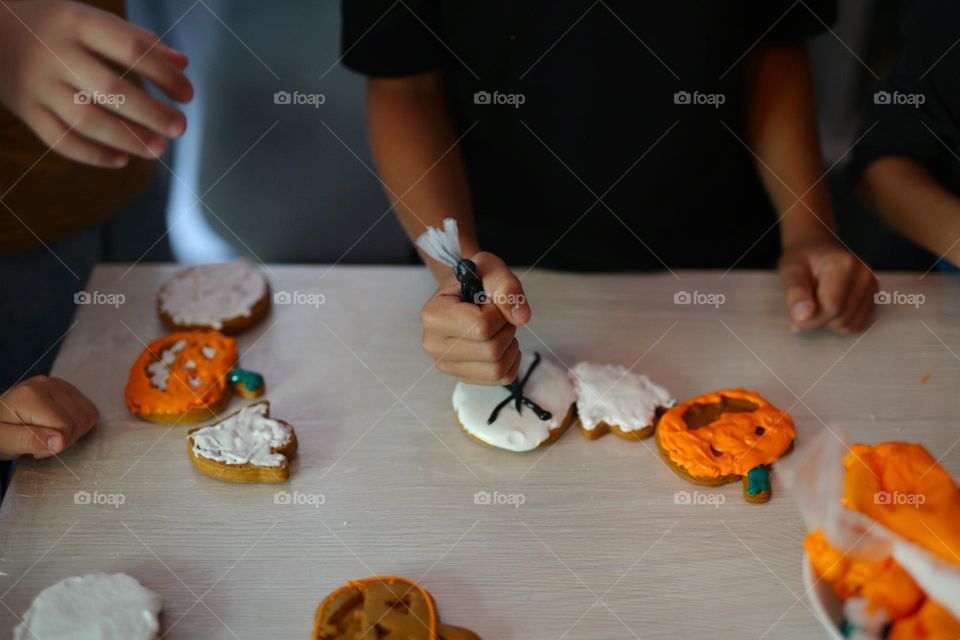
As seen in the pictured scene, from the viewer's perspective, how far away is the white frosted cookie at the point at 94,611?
79 cm

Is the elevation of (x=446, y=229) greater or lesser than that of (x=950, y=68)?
lesser

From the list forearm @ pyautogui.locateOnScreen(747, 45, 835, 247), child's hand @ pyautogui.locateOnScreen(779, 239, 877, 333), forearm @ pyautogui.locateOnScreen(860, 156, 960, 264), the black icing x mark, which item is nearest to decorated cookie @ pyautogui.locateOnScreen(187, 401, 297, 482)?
the black icing x mark

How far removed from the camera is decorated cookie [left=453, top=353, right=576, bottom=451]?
0.98 metres

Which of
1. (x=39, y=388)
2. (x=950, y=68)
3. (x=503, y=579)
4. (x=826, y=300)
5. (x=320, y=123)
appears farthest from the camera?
(x=320, y=123)

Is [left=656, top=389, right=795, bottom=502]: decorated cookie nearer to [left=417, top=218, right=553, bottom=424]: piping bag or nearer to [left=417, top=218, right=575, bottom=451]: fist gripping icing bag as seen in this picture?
[left=417, top=218, right=575, bottom=451]: fist gripping icing bag

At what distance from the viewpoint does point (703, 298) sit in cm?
117

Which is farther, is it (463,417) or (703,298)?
(703,298)

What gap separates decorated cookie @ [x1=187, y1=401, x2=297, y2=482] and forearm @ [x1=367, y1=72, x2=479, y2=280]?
13.3 inches

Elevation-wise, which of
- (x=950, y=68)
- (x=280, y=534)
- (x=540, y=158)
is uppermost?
(x=950, y=68)

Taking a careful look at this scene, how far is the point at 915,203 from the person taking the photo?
4.13 feet

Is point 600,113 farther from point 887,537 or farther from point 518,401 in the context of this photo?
point 887,537

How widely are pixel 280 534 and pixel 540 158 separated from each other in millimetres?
724

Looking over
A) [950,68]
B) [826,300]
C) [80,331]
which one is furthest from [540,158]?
[80,331]

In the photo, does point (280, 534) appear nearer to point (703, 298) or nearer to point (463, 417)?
point (463, 417)
